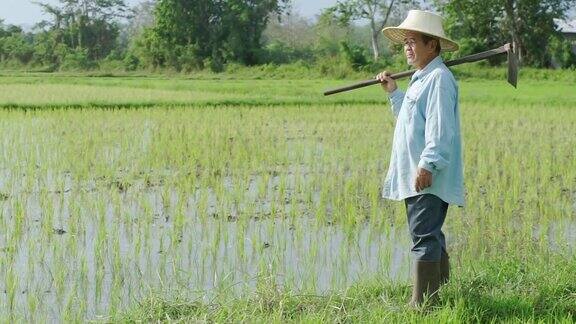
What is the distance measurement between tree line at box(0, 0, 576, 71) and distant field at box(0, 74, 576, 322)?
15.2 meters

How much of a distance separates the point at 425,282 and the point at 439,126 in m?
0.57

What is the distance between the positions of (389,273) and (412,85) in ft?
3.33

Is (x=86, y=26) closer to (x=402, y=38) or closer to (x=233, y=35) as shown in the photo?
(x=233, y=35)

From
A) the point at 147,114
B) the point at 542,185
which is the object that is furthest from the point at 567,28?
the point at 542,185

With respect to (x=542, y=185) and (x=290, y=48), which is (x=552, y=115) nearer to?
(x=542, y=185)

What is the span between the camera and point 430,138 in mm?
2826

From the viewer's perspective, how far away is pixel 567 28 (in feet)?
104

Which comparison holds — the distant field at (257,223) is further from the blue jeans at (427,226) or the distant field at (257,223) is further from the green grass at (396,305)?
the blue jeans at (427,226)

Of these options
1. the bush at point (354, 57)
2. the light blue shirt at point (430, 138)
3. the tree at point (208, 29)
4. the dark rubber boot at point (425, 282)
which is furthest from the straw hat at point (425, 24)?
the tree at point (208, 29)

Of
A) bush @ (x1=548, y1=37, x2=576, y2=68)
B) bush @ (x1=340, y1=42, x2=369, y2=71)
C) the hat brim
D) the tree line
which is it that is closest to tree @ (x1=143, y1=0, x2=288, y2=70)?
the tree line

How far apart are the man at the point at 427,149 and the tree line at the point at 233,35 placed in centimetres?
2009

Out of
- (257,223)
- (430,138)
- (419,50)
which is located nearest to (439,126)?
(430,138)

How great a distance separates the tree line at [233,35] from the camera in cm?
2517

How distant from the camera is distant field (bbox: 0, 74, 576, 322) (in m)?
3.03
